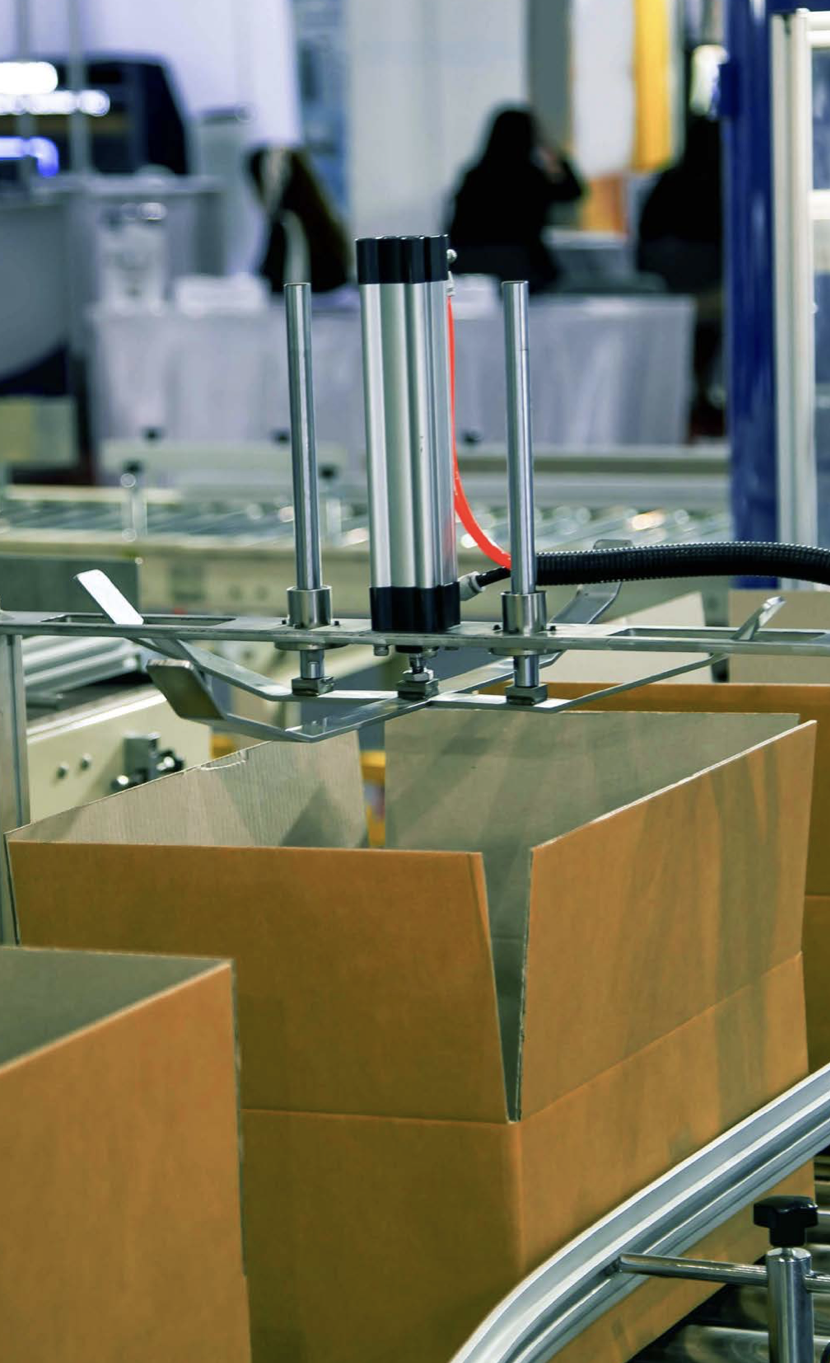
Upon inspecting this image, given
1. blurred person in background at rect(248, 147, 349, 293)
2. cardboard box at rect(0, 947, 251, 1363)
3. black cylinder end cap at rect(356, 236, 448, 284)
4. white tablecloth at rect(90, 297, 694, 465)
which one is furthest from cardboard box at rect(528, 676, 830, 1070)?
blurred person in background at rect(248, 147, 349, 293)

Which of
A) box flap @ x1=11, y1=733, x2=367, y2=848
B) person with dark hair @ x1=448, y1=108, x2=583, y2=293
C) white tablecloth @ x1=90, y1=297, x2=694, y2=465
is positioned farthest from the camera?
person with dark hair @ x1=448, y1=108, x2=583, y2=293

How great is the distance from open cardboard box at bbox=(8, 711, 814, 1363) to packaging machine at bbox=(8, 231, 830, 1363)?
31 millimetres

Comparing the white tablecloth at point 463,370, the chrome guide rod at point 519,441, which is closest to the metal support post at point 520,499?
the chrome guide rod at point 519,441

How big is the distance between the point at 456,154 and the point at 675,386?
6.36 ft

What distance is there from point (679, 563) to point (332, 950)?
247 millimetres

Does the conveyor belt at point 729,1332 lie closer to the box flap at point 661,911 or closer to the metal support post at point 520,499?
the box flap at point 661,911

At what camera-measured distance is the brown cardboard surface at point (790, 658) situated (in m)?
1.24

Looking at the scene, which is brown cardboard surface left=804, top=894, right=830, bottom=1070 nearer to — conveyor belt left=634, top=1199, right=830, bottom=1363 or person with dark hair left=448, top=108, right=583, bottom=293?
conveyor belt left=634, top=1199, right=830, bottom=1363

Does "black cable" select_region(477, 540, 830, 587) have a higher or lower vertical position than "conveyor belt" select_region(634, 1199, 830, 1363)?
higher

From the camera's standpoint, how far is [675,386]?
18.6 ft

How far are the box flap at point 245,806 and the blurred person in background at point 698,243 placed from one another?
559cm

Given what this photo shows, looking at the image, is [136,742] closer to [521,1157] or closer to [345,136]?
[521,1157]

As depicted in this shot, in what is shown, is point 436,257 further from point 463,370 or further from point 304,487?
point 463,370

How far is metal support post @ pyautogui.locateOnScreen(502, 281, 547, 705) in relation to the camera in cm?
78
